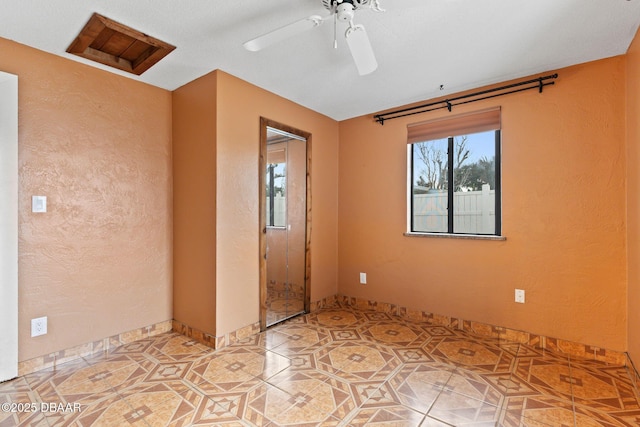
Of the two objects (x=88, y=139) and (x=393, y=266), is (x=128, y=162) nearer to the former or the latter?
(x=88, y=139)

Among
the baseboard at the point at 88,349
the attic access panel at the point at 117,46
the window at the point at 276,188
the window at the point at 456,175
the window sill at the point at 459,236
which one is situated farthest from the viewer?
the window at the point at 276,188

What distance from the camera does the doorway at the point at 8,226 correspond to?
2.06 m

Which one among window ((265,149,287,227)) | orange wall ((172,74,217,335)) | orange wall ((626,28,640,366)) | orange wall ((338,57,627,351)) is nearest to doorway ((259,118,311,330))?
window ((265,149,287,227))

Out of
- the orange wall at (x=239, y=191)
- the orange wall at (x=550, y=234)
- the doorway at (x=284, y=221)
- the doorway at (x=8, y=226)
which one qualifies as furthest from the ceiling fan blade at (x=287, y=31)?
the orange wall at (x=550, y=234)

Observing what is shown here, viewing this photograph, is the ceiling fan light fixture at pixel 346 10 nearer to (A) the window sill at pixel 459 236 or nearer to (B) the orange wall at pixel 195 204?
(B) the orange wall at pixel 195 204

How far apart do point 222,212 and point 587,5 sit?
2805mm

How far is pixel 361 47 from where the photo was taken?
176 centimetres

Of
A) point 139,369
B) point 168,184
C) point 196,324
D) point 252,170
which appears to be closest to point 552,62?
point 252,170

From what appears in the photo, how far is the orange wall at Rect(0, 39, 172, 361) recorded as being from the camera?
222cm

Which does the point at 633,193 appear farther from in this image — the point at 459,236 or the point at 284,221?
the point at 284,221

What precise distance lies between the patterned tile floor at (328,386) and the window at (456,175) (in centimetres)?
115

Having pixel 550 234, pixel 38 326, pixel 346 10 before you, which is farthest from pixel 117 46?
pixel 550 234

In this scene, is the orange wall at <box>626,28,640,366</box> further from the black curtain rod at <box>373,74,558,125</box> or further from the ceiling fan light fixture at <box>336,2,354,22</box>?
the ceiling fan light fixture at <box>336,2,354,22</box>

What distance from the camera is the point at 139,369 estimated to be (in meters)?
2.28
